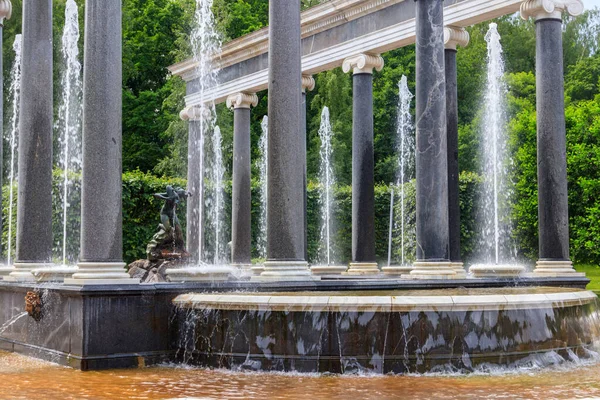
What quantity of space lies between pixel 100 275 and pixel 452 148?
1989 cm

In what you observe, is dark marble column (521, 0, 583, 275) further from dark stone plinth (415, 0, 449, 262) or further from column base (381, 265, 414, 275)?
column base (381, 265, 414, 275)

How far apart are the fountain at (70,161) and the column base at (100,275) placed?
4.63 meters

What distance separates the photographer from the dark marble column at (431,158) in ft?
96.0

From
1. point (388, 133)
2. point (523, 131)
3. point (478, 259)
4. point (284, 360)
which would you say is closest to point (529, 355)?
point (284, 360)

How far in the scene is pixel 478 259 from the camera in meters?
55.6

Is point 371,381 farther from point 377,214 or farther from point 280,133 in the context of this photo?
point 377,214

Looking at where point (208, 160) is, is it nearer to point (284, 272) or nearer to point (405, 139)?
point (405, 139)

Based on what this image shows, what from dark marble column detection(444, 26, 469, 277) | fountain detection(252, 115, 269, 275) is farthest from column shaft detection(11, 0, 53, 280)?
fountain detection(252, 115, 269, 275)

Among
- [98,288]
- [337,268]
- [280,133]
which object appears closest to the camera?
[98,288]

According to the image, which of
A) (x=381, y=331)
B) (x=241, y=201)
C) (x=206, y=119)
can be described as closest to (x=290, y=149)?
(x=381, y=331)

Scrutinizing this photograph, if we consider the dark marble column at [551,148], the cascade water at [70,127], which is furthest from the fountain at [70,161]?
the dark marble column at [551,148]

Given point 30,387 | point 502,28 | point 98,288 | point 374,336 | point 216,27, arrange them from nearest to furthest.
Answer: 1. point 30,387
2. point 374,336
3. point 98,288
4. point 216,27
5. point 502,28

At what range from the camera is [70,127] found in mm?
62719

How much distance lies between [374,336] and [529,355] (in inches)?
163
